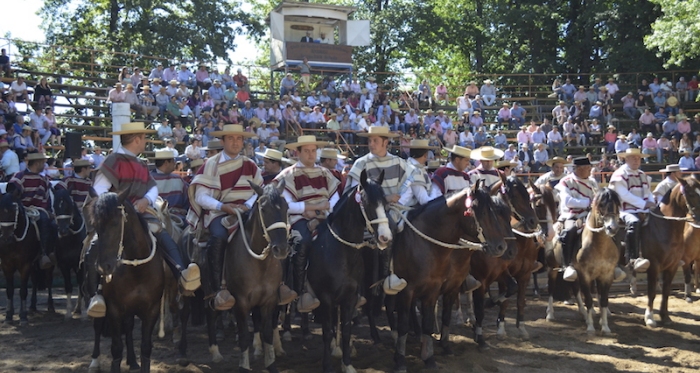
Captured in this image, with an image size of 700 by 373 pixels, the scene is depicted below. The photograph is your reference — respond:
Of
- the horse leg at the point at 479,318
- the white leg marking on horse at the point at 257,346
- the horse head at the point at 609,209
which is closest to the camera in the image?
the white leg marking on horse at the point at 257,346

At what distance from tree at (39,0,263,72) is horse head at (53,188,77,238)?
2580cm

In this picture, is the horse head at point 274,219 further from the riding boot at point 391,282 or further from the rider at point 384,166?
the rider at point 384,166

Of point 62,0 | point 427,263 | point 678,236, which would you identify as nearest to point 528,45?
point 62,0

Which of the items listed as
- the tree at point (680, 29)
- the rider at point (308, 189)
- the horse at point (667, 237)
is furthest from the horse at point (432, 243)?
the tree at point (680, 29)

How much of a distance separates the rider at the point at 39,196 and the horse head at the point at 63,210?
0.70m

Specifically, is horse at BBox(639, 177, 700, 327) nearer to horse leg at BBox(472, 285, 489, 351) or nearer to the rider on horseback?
horse leg at BBox(472, 285, 489, 351)

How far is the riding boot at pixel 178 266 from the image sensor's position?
801 centimetres

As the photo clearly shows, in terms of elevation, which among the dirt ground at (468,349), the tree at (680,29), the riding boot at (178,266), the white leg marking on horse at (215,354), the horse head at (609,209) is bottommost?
the dirt ground at (468,349)

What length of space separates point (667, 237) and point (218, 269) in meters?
7.43

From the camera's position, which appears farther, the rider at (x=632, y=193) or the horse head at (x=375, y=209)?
the rider at (x=632, y=193)

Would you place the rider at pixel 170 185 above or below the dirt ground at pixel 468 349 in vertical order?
above

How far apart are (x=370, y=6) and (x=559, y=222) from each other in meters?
36.6

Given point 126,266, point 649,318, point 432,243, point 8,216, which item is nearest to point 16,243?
point 8,216

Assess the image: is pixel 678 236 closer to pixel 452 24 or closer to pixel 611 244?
pixel 611 244
